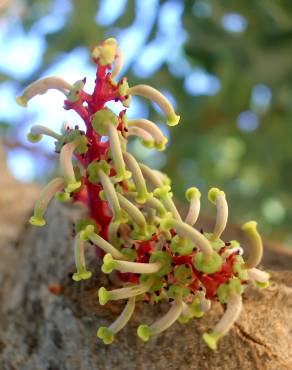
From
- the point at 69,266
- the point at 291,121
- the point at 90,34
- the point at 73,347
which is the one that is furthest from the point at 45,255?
the point at 291,121

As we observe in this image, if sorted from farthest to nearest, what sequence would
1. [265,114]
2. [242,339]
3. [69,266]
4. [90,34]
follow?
1. [265,114]
2. [90,34]
3. [69,266]
4. [242,339]

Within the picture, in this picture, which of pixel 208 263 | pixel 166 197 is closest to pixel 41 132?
pixel 166 197

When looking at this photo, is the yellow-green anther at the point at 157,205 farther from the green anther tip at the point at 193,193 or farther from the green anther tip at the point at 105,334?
the green anther tip at the point at 105,334

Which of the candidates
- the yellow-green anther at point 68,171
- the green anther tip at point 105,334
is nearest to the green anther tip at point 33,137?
the yellow-green anther at point 68,171

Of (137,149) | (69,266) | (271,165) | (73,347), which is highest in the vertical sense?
(137,149)

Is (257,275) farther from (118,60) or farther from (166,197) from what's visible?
(118,60)

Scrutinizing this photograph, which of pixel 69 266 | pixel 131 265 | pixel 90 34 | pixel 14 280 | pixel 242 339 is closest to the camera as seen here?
pixel 131 265

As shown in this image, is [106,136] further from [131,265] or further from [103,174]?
[131,265]
